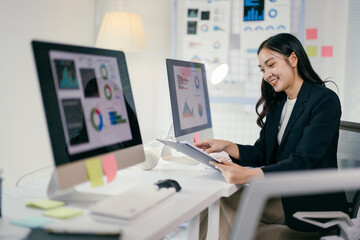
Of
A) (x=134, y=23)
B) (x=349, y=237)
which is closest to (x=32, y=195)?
(x=349, y=237)

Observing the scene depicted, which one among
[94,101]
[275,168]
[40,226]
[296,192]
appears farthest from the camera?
[275,168]

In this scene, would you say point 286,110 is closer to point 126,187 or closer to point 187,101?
point 187,101

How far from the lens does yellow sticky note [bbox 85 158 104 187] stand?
3.76 ft

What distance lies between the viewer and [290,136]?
1687mm

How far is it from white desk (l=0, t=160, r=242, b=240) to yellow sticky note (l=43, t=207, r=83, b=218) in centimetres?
2

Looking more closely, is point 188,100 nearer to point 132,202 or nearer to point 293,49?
point 293,49

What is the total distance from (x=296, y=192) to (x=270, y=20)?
113 inches

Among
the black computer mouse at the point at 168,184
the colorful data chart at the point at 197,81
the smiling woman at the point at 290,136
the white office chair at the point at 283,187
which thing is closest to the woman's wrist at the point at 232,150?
the smiling woman at the point at 290,136

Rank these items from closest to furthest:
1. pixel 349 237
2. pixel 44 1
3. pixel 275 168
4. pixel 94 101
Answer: pixel 94 101, pixel 349 237, pixel 275 168, pixel 44 1

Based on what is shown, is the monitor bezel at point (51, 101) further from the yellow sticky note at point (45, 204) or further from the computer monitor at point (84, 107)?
the yellow sticky note at point (45, 204)

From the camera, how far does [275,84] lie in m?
1.80

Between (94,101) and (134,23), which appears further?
(134,23)

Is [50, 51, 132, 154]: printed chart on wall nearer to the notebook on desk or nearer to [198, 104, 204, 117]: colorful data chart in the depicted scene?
the notebook on desk

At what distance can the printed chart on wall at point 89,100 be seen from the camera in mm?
1095
